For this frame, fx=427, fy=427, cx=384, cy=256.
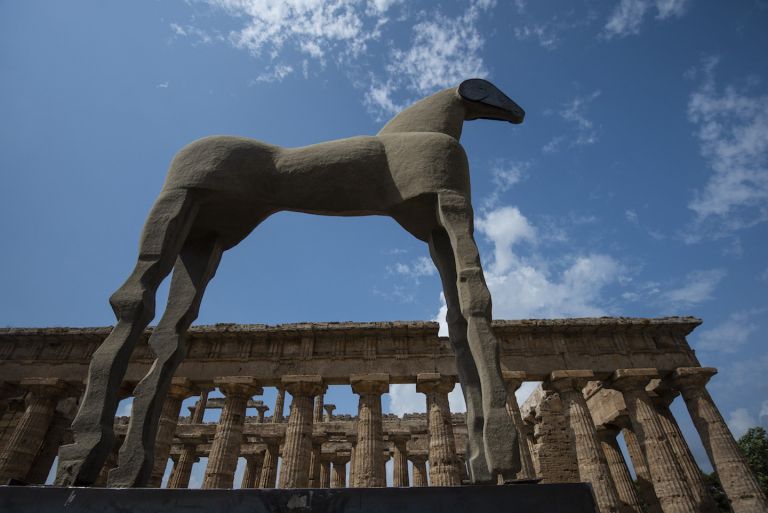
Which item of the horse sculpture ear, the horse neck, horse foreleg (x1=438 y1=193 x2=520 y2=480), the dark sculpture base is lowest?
the dark sculpture base

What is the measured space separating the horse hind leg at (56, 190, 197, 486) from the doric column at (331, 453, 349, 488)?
24.4m

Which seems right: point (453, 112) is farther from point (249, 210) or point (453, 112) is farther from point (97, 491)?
point (97, 491)

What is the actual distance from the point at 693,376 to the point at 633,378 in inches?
94.7

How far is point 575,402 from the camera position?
16.0 metres

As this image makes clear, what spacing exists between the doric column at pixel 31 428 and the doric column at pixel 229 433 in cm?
649

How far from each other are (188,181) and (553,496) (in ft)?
11.6

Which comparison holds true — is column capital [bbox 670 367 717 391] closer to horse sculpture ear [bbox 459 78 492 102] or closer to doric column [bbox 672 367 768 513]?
doric column [bbox 672 367 768 513]

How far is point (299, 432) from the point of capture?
51.0 ft

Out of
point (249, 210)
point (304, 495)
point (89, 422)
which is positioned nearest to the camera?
point (304, 495)

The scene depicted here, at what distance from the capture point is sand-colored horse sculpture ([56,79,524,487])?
303 centimetres

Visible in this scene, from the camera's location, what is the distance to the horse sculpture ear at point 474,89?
4.42 meters

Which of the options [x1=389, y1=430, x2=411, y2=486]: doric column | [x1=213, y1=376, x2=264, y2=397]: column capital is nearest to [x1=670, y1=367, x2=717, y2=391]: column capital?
[x1=389, y1=430, x2=411, y2=486]: doric column

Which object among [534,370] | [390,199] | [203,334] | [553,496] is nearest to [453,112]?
[390,199]

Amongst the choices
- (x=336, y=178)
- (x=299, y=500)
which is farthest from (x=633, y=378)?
(x=299, y=500)
